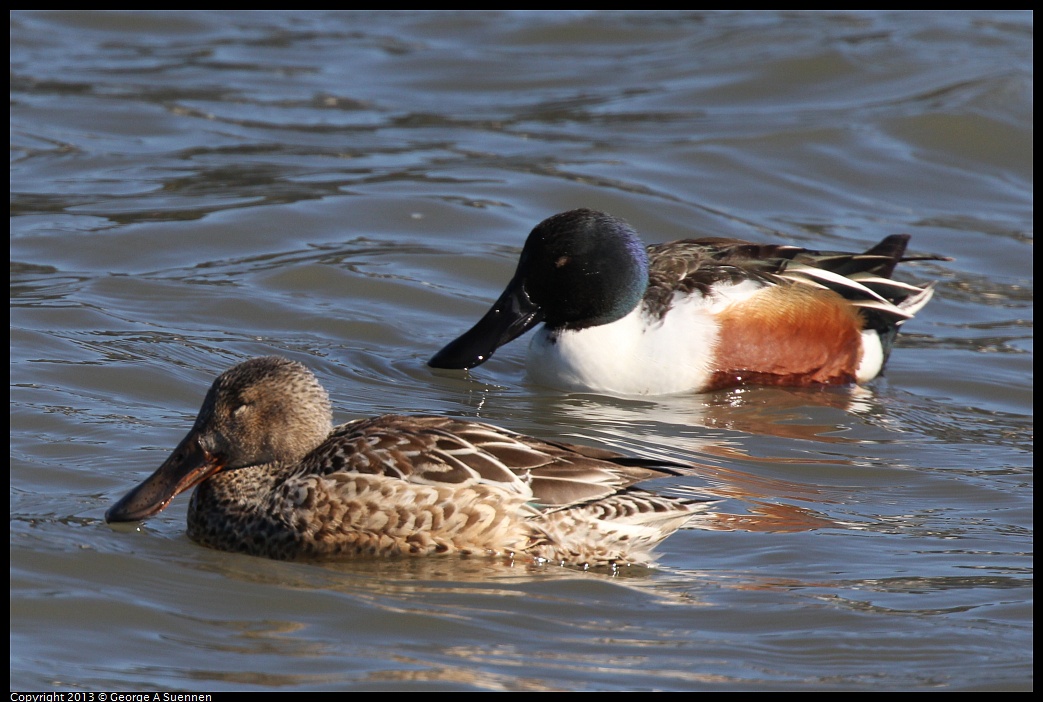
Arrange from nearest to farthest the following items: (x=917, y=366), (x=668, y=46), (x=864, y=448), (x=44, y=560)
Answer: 1. (x=44, y=560)
2. (x=864, y=448)
3. (x=917, y=366)
4. (x=668, y=46)

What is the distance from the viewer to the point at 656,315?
8.09 metres

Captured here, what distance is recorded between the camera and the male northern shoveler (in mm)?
8000

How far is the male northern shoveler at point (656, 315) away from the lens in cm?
800

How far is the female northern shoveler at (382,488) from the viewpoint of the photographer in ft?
17.3

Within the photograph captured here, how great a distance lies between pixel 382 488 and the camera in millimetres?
5266

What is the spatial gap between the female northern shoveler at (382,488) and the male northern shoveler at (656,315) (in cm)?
248

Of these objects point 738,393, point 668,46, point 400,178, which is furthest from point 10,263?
point 668,46

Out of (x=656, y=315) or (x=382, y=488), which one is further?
(x=656, y=315)

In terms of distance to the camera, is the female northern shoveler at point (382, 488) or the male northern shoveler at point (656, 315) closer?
the female northern shoveler at point (382, 488)

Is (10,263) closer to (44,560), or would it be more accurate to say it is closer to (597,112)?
(44,560)

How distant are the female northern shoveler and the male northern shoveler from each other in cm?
248

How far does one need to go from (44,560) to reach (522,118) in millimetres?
8754

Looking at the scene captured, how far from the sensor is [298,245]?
10.0 meters

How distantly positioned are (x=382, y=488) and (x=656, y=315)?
10.2 feet
